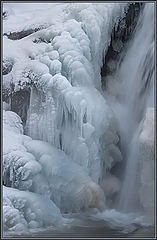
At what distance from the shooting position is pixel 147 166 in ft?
19.3

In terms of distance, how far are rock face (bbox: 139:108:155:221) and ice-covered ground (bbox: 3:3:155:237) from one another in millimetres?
572

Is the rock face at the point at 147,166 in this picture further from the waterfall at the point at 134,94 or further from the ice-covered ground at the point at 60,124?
the ice-covered ground at the point at 60,124

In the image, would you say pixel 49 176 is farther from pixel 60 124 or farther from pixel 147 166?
pixel 147 166

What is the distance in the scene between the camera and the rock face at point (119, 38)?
24.1 feet

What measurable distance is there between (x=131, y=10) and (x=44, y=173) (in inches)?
112

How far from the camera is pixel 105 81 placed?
24.0 ft

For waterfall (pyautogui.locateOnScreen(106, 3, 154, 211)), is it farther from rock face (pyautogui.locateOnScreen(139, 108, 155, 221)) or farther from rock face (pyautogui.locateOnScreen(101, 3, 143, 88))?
rock face (pyautogui.locateOnScreen(139, 108, 155, 221))

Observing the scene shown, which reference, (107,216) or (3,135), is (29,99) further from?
(107,216)

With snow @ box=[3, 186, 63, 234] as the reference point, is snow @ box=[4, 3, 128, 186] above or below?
above

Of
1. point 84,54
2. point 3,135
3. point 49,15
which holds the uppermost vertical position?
point 49,15

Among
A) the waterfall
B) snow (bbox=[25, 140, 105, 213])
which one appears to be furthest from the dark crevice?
snow (bbox=[25, 140, 105, 213])

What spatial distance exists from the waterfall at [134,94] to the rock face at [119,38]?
0.11 m

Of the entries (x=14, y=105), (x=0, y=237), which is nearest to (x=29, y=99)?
(x=14, y=105)

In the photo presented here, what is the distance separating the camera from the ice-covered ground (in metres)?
5.94
